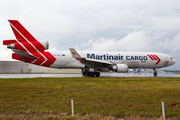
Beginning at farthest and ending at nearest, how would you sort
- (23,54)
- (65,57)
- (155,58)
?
(155,58) < (65,57) < (23,54)

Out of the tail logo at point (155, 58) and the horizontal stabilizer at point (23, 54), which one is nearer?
the horizontal stabilizer at point (23, 54)

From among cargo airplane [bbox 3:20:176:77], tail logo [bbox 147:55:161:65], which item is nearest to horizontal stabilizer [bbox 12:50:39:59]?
cargo airplane [bbox 3:20:176:77]

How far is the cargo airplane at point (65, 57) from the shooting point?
71.8 feet

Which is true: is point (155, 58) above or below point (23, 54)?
below

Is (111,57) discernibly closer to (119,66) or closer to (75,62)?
(119,66)

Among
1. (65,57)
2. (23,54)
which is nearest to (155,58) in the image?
(65,57)

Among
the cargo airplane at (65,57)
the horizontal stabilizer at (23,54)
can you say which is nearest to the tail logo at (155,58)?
the cargo airplane at (65,57)

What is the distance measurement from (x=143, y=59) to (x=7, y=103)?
22352 mm

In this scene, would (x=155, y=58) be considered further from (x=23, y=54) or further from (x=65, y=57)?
(x=23, y=54)

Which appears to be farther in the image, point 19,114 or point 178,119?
point 19,114

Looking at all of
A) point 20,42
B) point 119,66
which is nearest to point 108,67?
→ point 119,66

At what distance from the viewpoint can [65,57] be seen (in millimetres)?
23859

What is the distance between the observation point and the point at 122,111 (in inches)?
257

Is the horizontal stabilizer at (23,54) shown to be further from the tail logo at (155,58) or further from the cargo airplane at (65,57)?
the tail logo at (155,58)
